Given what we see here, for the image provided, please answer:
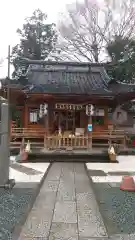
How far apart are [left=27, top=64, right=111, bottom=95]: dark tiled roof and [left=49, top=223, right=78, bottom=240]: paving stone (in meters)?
10.8

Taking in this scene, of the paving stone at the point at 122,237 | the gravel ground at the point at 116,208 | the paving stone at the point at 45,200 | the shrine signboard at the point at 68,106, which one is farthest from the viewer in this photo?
the shrine signboard at the point at 68,106

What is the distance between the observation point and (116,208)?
517 centimetres

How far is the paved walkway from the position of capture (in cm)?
393

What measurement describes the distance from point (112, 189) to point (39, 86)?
30.2ft

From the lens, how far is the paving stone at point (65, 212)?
4.58 m

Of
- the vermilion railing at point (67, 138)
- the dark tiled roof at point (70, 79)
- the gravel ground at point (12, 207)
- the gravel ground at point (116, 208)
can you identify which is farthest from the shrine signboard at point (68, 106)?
the gravel ground at point (12, 207)

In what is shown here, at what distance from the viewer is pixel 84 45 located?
25844mm

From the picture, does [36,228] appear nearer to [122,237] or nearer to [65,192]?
[122,237]

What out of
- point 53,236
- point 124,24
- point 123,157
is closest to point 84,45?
point 124,24

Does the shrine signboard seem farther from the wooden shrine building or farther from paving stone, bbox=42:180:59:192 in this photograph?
paving stone, bbox=42:180:59:192

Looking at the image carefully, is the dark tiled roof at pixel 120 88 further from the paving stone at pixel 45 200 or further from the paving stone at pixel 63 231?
the paving stone at pixel 63 231

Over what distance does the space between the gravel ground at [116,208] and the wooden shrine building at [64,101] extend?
744cm

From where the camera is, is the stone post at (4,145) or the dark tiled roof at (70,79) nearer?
the stone post at (4,145)

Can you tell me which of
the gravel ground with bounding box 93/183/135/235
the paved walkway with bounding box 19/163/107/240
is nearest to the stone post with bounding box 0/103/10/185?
the paved walkway with bounding box 19/163/107/240
